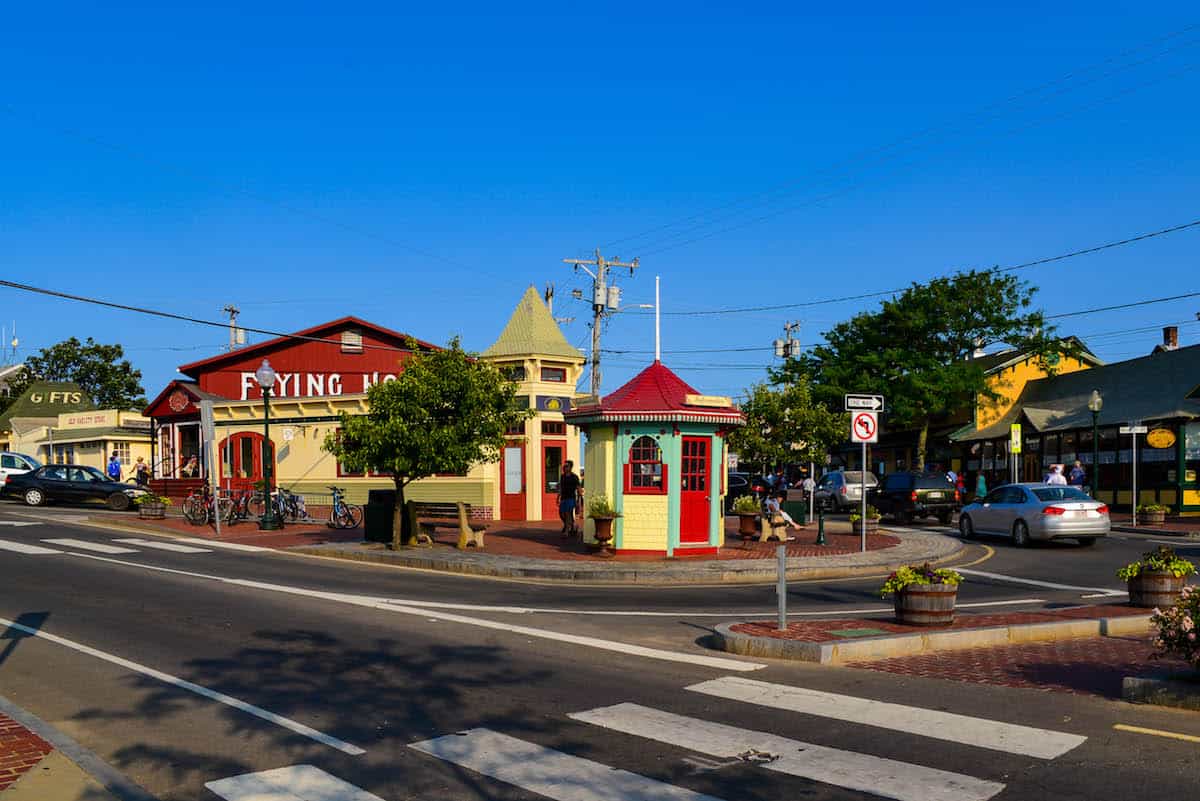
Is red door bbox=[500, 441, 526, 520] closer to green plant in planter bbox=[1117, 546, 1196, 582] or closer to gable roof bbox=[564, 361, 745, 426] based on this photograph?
gable roof bbox=[564, 361, 745, 426]

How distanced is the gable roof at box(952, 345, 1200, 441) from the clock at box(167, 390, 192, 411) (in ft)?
106

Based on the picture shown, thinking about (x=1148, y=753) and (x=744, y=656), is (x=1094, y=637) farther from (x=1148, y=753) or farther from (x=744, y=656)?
(x=1148, y=753)

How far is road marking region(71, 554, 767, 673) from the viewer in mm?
10188

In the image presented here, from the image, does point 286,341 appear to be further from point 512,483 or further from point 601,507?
point 601,507

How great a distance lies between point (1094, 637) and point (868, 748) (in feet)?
19.4

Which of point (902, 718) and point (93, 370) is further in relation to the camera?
point (93, 370)

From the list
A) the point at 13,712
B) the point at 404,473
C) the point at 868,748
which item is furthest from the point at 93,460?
the point at 868,748

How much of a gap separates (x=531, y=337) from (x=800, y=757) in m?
25.6

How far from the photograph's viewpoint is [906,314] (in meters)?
50.1

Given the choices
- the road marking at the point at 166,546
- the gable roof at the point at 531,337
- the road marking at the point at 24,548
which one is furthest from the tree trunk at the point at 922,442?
the road marking at the point at 24,548

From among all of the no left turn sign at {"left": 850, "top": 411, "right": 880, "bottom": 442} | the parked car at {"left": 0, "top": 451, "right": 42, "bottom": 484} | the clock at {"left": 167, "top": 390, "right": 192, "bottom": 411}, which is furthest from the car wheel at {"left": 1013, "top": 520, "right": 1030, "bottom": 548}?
A: the parked car at {"left": 0, "top": 451, "right": 42, "bottom": 484}

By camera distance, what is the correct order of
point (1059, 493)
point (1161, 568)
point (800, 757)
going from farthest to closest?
point (1059, 493) < point (1161, 568) < point (800, 757)

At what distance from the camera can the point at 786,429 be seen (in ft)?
101

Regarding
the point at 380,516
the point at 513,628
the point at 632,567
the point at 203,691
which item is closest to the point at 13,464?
the point at 380,516
